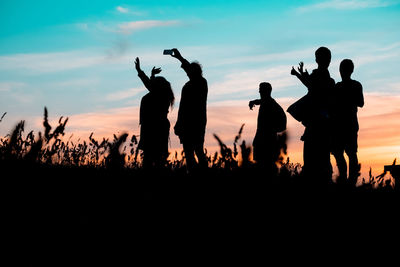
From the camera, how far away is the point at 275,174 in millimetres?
1825

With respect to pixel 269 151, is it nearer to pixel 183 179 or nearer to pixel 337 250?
pixel 337 250

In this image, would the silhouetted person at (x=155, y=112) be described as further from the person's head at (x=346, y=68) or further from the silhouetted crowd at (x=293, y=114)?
the person's head at (x=346, y=68)

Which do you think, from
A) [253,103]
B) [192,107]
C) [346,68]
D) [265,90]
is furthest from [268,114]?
[346,68]

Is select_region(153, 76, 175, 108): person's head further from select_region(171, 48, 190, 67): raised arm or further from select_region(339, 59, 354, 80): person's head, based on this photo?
select_region(339, 59, 354, 80): person's head

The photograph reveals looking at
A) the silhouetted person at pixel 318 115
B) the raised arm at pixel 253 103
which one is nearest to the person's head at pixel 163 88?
the raised arm at pixel 253 103

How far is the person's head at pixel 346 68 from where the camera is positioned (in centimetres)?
721

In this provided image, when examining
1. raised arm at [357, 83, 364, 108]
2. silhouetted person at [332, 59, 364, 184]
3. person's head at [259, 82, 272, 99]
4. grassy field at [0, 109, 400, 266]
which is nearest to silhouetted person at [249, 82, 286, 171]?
person's head at [259, 82, 272, 99]

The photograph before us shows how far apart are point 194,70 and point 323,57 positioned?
2153 millimetres

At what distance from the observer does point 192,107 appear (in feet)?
25.4

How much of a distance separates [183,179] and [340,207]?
0.96 m

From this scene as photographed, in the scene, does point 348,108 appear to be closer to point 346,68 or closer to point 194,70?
point 346,68

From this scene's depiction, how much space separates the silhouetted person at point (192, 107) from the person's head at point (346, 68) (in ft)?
7.02

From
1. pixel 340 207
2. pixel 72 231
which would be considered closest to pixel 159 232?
pixel 72 231

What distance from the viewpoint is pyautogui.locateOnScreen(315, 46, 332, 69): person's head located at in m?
6.46
